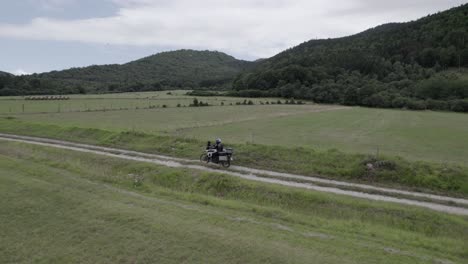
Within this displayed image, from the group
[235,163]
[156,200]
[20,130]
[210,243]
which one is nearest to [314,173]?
[235,163]

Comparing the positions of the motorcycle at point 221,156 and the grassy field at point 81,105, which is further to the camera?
the grassy field at point 81,105

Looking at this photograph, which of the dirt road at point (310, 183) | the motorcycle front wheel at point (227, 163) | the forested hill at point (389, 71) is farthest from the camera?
the forested hill at point (389, 71)

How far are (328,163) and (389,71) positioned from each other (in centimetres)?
15321

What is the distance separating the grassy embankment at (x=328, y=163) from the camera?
768 inches

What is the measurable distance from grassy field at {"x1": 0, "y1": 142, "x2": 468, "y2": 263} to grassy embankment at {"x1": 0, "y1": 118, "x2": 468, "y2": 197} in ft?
16.0

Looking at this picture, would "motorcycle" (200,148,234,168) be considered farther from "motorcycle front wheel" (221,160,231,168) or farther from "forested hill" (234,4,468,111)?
"forested hill" (234,4,468,111)

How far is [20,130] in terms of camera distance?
137 feet

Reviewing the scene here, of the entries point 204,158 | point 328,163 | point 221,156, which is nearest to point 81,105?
point 204,158

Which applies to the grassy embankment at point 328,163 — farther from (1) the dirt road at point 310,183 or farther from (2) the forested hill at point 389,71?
(2) the forested hill at point 389,71

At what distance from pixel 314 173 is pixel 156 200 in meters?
11.1

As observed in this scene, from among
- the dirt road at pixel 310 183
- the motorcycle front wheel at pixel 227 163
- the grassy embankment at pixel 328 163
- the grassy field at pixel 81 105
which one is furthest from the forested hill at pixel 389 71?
the dirt road at pixel 310 183

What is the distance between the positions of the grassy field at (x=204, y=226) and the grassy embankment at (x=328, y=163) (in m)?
4.89

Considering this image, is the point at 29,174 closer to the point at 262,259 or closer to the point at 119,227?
the point at 119,227

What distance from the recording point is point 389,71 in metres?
159
